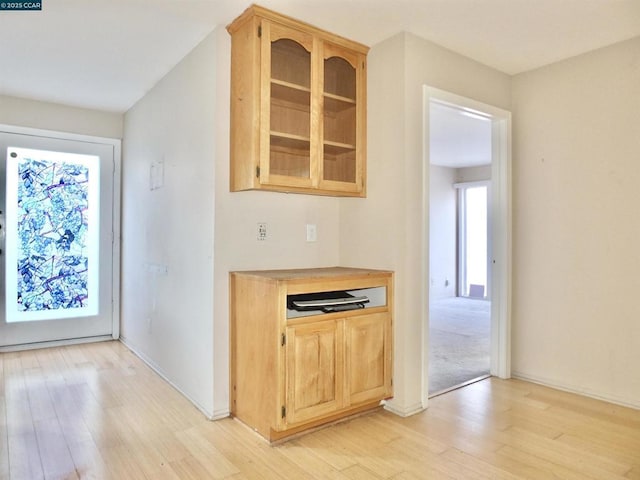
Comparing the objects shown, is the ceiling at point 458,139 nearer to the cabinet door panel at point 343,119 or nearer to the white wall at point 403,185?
the white wall at point 403,185

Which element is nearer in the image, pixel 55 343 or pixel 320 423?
pixel 320 423

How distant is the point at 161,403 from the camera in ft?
9.48

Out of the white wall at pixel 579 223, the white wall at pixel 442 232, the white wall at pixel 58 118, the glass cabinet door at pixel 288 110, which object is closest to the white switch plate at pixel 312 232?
the glass cabinet door at pixel 288 110

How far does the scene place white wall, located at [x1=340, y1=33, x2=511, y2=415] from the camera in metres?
2.73

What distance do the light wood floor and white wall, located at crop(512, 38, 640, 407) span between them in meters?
0.29

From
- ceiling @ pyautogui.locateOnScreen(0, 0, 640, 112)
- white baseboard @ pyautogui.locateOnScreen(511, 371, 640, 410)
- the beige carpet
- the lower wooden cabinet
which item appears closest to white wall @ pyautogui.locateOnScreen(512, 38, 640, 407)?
white baseboard @ pyautogui.locateOnScreen(511, 371, 640, 410)

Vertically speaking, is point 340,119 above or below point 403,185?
above

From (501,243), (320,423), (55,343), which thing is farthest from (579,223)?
(55,343)

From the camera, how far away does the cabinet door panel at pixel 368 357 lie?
2.55 metres

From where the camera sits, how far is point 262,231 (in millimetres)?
2844

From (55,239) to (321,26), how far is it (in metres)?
3.41

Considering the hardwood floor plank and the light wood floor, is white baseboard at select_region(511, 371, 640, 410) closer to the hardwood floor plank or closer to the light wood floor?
the light wood floor

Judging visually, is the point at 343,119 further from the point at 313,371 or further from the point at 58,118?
the point at 58,118

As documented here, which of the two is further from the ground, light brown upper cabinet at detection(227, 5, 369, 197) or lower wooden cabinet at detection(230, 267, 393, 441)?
light brown upper cabinet at detection(227, 5, 369, 197)
